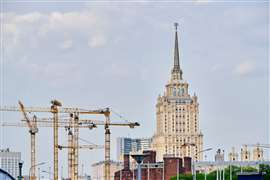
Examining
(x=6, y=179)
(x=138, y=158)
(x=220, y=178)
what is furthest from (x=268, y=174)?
(x=138, y=158)

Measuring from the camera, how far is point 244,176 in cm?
10012

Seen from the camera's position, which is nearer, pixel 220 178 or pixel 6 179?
pixel 6 179

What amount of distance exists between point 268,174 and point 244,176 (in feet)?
287

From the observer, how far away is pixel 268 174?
611ft

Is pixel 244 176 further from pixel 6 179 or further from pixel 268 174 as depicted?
pixel 268 174

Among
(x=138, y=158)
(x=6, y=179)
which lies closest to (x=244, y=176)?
(x=138, y=158)

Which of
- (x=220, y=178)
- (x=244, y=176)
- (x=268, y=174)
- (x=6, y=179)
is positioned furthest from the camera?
(x=220, y=178)

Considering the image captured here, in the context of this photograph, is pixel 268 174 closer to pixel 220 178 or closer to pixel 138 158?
pixel 220 178

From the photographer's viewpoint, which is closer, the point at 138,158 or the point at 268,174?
the point at 138,158

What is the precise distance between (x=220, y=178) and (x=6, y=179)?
296 feet

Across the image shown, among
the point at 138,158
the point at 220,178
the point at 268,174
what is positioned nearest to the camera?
the point at 138,158

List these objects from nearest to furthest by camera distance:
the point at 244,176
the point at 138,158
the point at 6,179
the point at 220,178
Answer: the point at 138,158 → the point at 244,176 → the point at 6,179 → the point at 220,178

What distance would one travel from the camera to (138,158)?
9325cm

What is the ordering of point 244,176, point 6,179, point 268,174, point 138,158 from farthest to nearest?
point 268,174, point 6,179, point 244,176, point 138,158
